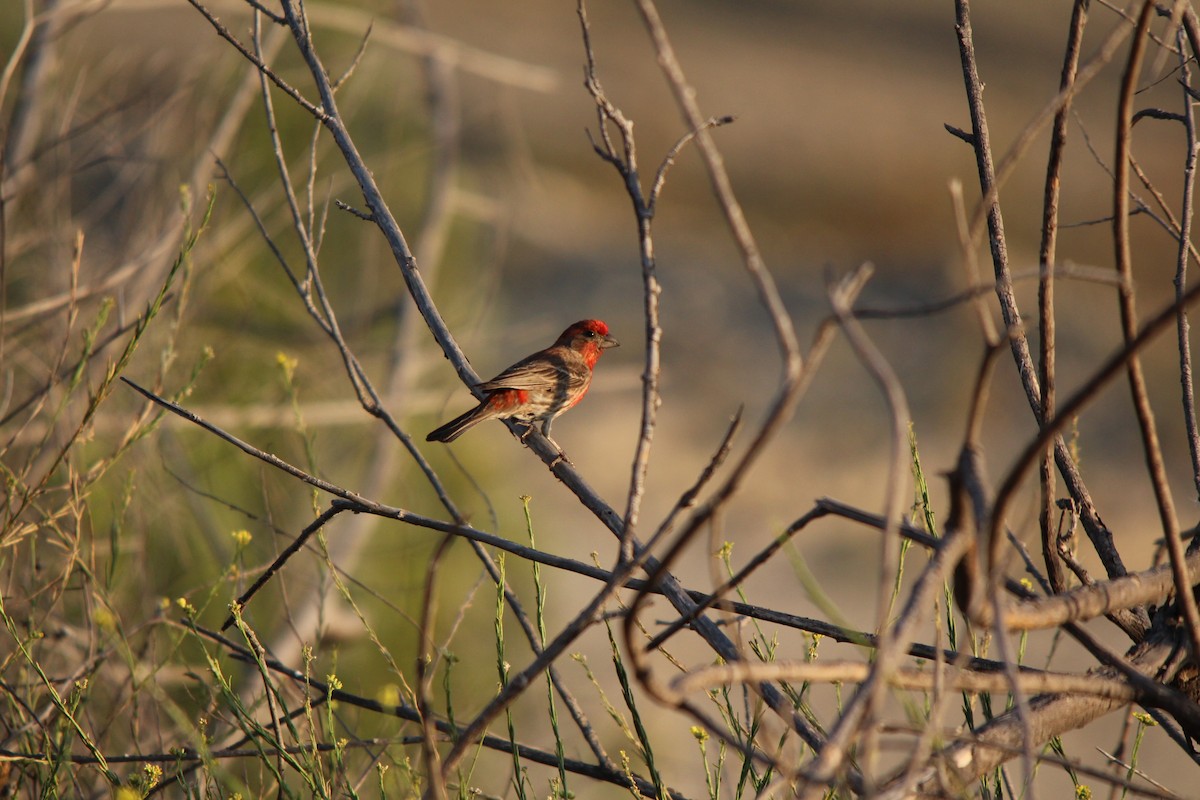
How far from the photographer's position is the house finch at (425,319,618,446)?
5125mm

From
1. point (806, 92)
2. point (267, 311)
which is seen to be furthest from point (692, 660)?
point (806, 92)

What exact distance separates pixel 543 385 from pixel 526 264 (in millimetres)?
16432

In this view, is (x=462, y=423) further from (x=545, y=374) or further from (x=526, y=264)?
(x=526, y=264)

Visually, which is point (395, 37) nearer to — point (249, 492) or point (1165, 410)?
point (249, 492)

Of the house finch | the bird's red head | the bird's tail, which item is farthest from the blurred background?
the bird's red head

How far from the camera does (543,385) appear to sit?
5.55 meters

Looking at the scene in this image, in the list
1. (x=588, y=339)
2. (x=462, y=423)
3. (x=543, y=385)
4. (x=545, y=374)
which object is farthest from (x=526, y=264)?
(x=462, y=423)

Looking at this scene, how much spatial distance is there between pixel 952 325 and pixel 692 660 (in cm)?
914

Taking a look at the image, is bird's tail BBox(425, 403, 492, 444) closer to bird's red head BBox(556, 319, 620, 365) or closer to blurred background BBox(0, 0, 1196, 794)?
blurred background BBox(0, 0, 1196, 794)

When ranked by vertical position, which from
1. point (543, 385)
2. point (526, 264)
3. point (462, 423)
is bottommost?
point (526, 264)

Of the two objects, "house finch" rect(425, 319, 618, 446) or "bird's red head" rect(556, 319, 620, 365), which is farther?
"bird's red head" rect(556, 319, 620, 365)

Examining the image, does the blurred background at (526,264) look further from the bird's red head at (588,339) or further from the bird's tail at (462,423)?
the bird's red head at (588,339)

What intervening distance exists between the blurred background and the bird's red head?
3.83ft

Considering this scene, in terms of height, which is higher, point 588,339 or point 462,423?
point 588,339
